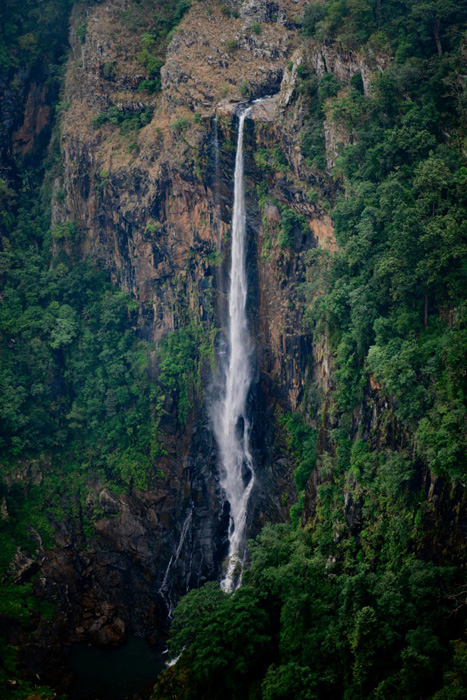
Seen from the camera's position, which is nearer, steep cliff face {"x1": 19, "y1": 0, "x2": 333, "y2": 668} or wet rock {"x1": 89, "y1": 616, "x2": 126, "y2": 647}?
wet rock {"x1": 89, "y1": 616, "x2": 126, "y2": 647}

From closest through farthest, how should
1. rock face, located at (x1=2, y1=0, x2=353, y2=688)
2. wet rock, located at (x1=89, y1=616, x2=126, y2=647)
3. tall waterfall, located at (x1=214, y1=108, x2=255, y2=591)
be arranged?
wet rock, located at (x1=89, y1=616, x2=126, y2=647), rock face, located at (x1=2, y1=0, x2=353, y2=688), tall waterfall, located at (x1=214, y1=108, x2=255, y2=591)

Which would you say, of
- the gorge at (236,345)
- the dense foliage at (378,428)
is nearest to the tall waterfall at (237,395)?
the gorge at (236,345)

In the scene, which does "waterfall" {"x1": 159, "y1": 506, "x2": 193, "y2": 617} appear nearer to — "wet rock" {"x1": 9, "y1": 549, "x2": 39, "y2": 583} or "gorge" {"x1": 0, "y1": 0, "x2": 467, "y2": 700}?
"gorge" {"x1": 0, "y1": 0, "x2": 467, "y2": 700}

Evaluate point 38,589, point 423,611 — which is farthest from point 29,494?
point 423,611

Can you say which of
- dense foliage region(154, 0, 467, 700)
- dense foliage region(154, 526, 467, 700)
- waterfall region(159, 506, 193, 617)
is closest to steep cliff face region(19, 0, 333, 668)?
waterfall region(159, 506, 193, 617)

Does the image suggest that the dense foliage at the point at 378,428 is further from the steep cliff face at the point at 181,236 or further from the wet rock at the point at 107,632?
the wet rock at the point at 107,632

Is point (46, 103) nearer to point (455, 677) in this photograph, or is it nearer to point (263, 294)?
point (263, 294)
